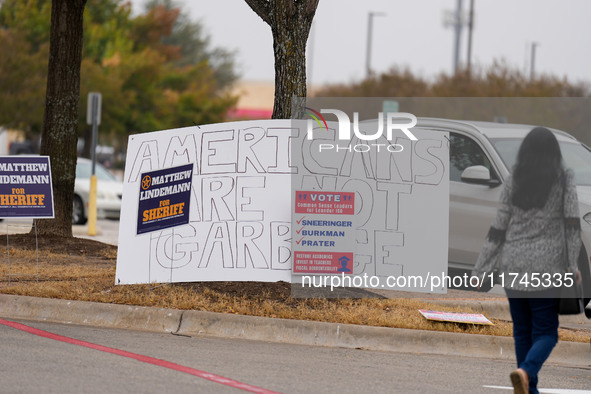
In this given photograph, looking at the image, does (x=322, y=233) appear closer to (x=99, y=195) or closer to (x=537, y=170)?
(x=537, y=170)

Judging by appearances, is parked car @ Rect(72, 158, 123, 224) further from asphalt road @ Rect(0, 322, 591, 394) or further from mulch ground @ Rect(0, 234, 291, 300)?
asphalt road @ Rect(0, 322, 591, 394)

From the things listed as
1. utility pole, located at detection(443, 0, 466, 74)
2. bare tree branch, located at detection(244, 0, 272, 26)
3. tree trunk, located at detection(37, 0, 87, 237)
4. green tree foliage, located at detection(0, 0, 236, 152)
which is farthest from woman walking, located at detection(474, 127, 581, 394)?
utility pole, located at detection(443, 0, 466, 74)

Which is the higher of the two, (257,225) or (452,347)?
(257,225)

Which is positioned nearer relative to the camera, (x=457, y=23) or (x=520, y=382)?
(x=520, y=382)

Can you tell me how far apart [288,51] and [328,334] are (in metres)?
3.25

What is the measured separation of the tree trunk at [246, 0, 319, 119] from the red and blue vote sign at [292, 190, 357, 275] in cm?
121

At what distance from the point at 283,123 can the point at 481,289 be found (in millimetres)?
2923

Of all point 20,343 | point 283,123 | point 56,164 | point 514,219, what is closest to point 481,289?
point 283,123

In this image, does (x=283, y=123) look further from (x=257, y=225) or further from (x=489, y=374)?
(x=489, y=374)

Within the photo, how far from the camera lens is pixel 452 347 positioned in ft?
27.4

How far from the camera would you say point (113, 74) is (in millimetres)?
42094

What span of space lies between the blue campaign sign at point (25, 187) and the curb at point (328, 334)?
1.92 meters

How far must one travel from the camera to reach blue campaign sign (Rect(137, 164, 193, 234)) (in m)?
9.38

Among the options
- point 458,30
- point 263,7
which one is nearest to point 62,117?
point 263,7
